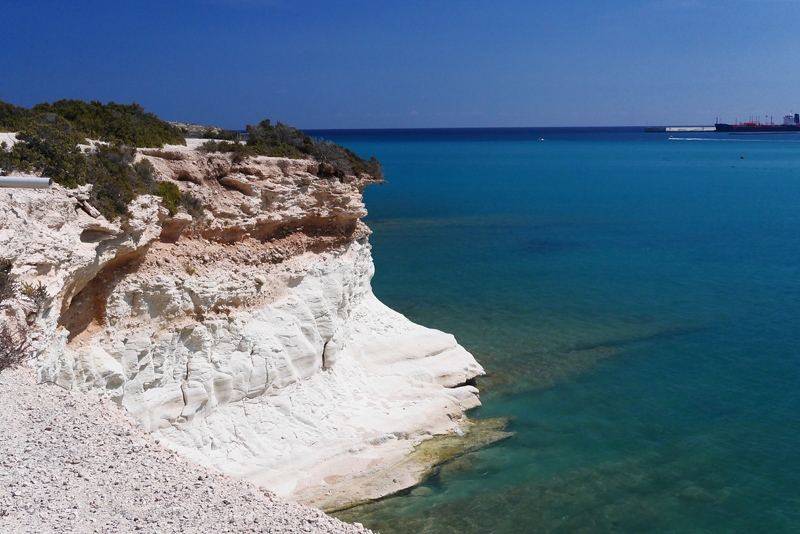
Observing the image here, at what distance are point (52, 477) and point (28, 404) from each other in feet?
5.67

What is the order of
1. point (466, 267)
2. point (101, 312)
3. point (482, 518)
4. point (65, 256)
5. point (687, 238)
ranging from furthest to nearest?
point (687, 238), point (466, 267), point (482, 518), point (101, 312), point (65, 256)

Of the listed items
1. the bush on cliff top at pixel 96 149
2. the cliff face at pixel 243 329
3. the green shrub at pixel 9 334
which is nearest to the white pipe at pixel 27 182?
the green shrub at pixel 9 334

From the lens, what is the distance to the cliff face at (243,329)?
41.9 ft

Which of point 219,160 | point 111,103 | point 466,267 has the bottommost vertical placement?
point 466,267

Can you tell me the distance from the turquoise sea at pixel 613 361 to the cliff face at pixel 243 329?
1912 mm

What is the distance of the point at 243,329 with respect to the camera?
54.0 feet

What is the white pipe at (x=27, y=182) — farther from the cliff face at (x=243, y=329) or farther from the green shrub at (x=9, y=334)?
the cliff face at (x=243, y=329)

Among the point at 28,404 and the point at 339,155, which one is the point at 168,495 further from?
the point at 339,155

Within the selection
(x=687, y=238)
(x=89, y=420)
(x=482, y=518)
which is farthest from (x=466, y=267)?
(x=89, y=420)

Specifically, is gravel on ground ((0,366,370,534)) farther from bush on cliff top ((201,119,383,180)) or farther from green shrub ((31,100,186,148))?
bush on cliff top ((201,119,383,180))

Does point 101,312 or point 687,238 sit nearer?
point 101,312

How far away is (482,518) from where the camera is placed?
49.3 feet

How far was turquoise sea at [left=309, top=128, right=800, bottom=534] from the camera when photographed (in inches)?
611

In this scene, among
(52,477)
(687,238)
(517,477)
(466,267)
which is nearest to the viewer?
(52,477)
